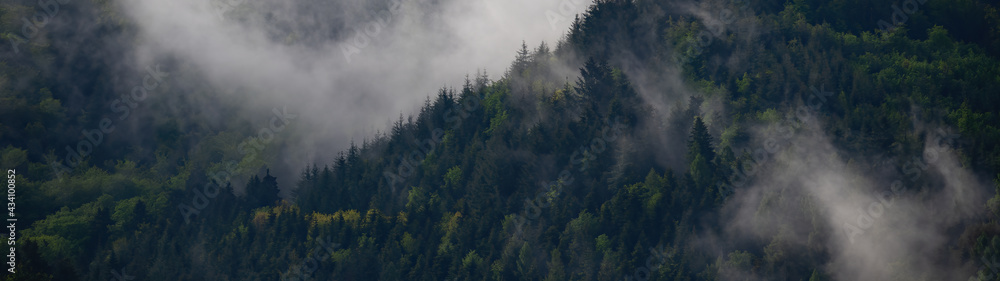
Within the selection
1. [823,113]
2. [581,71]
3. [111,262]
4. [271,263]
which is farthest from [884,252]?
[111,262]

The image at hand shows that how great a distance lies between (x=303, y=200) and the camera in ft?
529

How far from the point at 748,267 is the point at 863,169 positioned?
687 inches

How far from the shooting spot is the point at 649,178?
136 m

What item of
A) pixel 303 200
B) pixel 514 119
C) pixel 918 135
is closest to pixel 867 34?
pixel 918 135

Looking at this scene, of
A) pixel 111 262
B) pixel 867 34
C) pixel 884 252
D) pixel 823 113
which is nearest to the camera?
pixel 884 252

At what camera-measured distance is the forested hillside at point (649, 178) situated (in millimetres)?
123062

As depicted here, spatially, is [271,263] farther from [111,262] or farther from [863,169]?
[863,169]

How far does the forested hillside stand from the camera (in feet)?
404

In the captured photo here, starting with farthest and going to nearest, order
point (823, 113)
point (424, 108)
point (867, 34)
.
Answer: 1. point (424, 108)
2. point (867, 34)
3. point (823, 113)

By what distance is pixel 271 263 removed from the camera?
14562 centimetres

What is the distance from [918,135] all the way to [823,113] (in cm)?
1211

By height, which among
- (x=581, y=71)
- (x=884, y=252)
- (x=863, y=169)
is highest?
(x=581, y=71)

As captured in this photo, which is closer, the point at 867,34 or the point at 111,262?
the point at 111,262

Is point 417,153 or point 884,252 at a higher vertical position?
point 417,153
